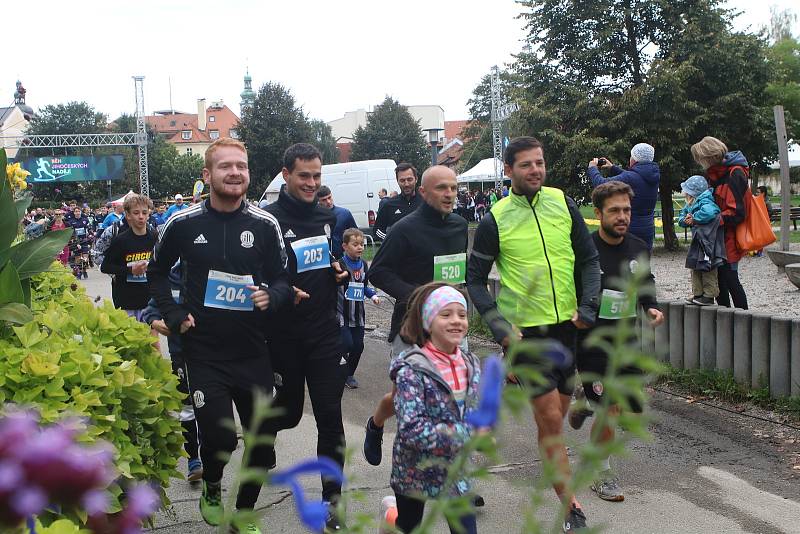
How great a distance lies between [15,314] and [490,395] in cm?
352

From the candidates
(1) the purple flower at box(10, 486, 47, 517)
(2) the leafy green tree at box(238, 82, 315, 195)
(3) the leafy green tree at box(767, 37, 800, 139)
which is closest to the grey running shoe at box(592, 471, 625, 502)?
(1) the purple flower at box(10, 486, 47, 517)

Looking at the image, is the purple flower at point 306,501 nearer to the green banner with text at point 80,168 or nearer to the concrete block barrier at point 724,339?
the concrete block barrier at point 724,339

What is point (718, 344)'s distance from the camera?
760 cm

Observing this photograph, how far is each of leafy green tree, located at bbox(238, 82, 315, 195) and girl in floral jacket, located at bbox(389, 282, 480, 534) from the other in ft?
215

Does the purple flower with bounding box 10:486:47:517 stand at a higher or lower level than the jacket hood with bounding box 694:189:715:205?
lower

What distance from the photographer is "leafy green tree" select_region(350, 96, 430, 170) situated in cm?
8156

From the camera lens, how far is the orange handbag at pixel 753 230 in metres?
8.72

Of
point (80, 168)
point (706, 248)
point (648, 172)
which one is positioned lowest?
point (706, 248)

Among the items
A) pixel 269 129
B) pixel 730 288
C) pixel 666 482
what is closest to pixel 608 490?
pixel 666 482

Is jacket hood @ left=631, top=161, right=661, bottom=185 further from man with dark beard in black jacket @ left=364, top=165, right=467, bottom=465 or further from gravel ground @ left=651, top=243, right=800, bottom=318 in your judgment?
man with dark beard in black jacket @ left=364, top=165, right=467, bottom=465

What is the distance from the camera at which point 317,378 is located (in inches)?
207

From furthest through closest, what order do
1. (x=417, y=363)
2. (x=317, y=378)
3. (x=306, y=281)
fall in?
1. (x=306, y=281)
2. (x=317, y=378)
3. (x=417, y=363)

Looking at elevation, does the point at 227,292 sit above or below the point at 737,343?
above

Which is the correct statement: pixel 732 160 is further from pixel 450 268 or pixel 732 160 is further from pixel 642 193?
pixel 450 268
